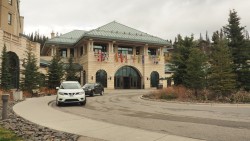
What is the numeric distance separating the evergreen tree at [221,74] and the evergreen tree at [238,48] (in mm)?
2945

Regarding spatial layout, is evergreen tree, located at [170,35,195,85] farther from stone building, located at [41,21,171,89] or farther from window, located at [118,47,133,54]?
window, located at [118,47,133,54]

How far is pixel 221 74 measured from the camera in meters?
23.1

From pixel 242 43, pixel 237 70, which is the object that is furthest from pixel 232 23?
pixel 237 70

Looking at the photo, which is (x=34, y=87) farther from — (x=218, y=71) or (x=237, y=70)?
(x=237, y=70)

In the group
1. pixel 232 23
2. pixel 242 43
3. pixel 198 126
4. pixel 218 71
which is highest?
pixel 232 23

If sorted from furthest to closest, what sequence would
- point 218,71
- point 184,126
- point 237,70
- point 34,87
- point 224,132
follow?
point 34,87
point 237,70
point 218,71
point 184,126
point 224,132

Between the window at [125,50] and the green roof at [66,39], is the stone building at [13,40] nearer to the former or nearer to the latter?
the green roof at [66,39]

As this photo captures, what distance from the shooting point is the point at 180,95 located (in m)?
24.5

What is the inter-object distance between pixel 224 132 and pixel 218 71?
15402mm

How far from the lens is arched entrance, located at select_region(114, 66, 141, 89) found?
4884 cm

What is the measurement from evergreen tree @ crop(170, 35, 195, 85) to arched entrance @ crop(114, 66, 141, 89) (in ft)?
66.8

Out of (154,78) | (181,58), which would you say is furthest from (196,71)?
(154,78)

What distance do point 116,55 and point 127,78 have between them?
508 centimetres

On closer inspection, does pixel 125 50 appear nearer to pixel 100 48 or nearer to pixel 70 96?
pixel 100 48
